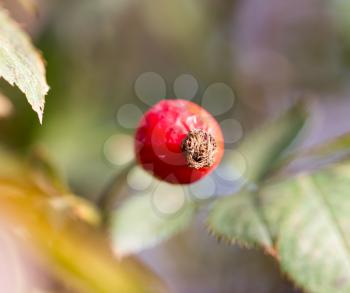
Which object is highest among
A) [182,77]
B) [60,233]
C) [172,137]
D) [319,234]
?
[172,137]

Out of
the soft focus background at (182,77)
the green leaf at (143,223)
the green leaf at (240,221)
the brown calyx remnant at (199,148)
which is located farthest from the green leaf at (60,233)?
the brown calyx remnant at (199,148)

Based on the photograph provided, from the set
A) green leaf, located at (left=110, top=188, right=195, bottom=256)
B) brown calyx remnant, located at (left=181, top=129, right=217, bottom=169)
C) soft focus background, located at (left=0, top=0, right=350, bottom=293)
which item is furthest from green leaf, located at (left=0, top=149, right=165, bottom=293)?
brown calyx remnant, located at (left=181, top=129, right=217, bottom=169)

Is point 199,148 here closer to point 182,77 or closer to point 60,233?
point 60,233

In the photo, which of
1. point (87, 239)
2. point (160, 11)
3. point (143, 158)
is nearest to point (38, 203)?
point (87, 239)

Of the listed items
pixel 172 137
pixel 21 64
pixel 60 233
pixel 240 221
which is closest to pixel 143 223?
pixel 60 233

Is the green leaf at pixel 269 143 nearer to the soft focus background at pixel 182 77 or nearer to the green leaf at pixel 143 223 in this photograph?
the soft focus background at pixel 182 77
